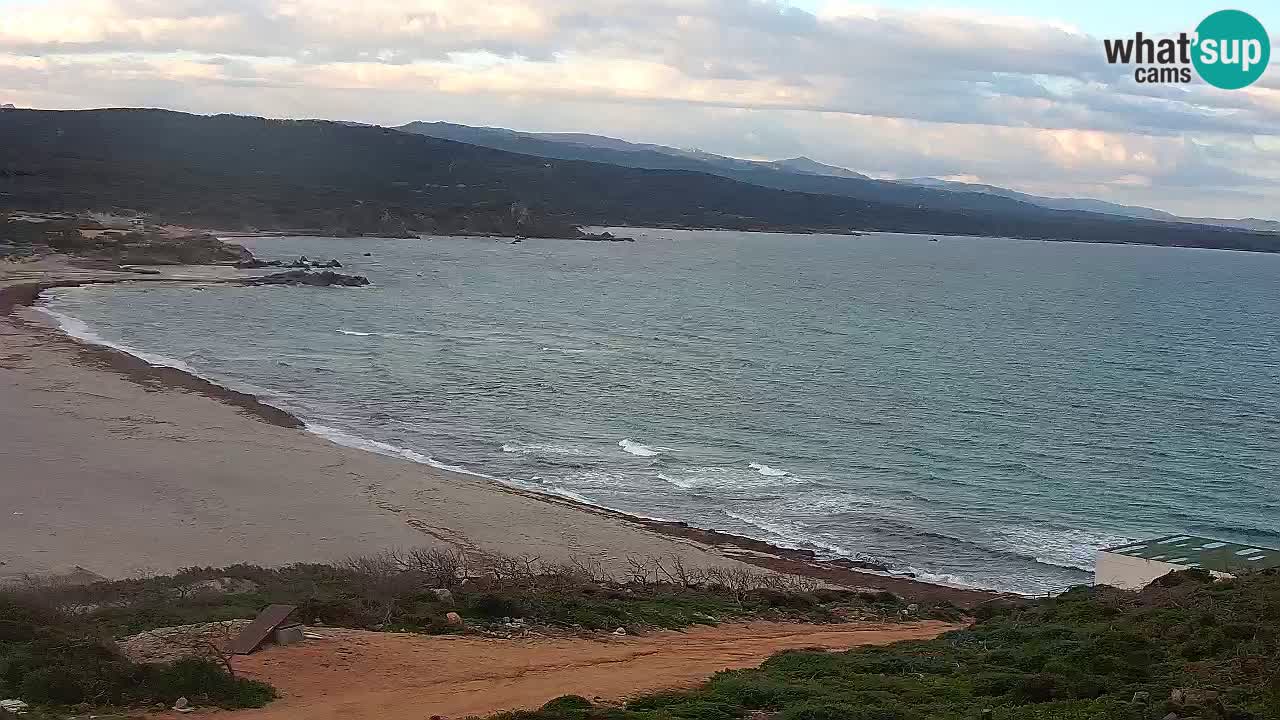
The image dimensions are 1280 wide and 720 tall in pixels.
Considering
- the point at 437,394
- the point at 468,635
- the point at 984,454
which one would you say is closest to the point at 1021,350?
the point at 984,454

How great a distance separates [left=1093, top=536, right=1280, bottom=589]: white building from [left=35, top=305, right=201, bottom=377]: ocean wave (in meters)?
33.7

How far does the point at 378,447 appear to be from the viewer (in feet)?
112

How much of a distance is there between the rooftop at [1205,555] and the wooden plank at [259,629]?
47.1 feet

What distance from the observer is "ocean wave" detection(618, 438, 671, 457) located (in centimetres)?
3578

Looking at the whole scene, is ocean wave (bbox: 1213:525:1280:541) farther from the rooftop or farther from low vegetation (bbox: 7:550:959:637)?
low vegetation (bbox: 7:550:959:637)

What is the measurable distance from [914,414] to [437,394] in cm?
1760

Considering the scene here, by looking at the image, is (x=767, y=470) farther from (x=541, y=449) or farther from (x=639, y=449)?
(x=541, y=449)

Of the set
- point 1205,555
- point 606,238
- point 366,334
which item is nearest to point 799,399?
point 366,334

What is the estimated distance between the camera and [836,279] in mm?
119750

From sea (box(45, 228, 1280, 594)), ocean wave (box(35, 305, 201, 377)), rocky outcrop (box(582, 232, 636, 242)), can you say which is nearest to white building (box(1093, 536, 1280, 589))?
sea (box(45, 228, 1280, 594))

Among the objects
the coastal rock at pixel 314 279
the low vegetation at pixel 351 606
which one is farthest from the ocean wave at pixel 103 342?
the low vegetation at pixel 351 606

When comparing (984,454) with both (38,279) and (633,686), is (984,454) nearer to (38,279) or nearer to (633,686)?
(633,686)

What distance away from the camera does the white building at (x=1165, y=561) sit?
19.8 metres

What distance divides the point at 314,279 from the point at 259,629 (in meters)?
73.5
